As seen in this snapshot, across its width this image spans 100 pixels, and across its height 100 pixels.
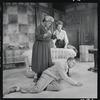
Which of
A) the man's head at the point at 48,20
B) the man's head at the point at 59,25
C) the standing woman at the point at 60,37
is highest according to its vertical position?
the man's head at the point at 48,20

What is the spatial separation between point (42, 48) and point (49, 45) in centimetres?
8

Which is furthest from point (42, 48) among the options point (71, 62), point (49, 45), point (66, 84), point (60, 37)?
point (66, 84)

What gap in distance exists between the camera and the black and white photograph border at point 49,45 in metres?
1.76

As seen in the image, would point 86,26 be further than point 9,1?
Yes

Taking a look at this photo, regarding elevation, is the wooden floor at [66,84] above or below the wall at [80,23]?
below

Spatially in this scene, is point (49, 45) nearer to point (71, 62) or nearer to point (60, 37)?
point (60, 37)

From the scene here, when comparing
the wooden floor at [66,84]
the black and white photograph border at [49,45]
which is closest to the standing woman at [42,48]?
the black and white photograph border at [49,45]

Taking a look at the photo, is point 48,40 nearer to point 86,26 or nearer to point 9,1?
point 86,26

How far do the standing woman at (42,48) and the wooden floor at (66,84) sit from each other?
0.15 metres

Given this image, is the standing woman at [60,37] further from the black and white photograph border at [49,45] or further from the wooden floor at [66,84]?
the wooden floor at [66,84]

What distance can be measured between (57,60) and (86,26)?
47 cm

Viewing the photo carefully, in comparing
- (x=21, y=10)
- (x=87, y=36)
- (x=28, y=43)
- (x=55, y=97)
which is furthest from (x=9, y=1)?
(x=55, y=97)

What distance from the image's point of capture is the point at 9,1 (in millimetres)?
1687

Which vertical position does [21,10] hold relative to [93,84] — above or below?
above
